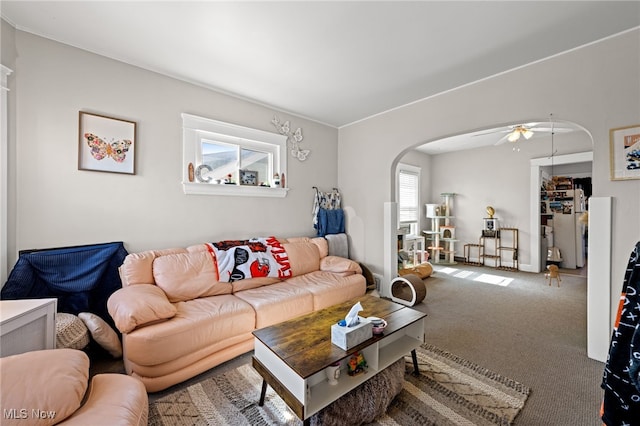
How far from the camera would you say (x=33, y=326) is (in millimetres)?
1427

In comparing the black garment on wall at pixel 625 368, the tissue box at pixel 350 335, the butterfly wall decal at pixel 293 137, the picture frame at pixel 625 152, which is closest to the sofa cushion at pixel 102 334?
the tissue box at pixel 350 335

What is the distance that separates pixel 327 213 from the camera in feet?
12.9

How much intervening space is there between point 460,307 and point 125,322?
3.49m

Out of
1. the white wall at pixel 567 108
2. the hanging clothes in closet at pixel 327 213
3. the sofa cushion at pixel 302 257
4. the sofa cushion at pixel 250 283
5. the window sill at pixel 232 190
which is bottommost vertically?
the sofa cushion at pixel 250 283

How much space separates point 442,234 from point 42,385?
6533 mm

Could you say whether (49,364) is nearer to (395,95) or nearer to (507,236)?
(395,95)

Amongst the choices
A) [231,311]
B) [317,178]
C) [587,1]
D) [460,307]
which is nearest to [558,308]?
[460,307]

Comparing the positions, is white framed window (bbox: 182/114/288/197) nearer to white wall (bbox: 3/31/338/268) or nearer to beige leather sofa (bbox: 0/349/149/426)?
white wall (bbox: 3/31/338/268)

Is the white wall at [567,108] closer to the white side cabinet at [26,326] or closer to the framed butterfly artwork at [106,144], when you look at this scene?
the framed butterfly artwork at [106,144]

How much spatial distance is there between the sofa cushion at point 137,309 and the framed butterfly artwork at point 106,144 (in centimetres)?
118

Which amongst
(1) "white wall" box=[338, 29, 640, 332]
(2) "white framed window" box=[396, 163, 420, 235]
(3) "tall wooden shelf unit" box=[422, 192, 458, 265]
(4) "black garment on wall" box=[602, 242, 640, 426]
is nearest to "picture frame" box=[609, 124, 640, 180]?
(1) "white wall" box=[338, 29, 640, 332]

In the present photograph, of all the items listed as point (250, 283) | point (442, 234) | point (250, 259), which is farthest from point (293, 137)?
point (442, 234)

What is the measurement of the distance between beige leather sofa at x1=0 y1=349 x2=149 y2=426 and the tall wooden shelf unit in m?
5.82
